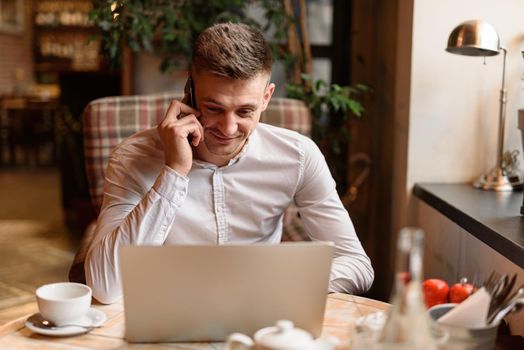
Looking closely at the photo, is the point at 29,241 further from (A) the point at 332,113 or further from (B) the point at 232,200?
(B) the point at 232,200

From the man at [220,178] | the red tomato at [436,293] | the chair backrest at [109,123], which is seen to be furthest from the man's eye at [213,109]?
the chair backrest at [109,123]

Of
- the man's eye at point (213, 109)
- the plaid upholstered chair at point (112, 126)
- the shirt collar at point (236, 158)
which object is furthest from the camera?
the plaid upholstered chair at point (112, 126)

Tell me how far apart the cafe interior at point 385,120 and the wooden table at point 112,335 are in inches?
0.6

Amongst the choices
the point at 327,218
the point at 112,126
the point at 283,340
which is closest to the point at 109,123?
the point at 112,126

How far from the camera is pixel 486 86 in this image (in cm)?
229

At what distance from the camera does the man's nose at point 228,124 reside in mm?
1567

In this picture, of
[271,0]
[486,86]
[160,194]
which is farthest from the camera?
[271,0]

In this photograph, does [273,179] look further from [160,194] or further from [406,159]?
[406,159]

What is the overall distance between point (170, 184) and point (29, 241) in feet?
10.1

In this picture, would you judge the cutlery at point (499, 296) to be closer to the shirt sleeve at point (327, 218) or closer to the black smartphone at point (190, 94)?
the shirt sleeve at point (327, 218)

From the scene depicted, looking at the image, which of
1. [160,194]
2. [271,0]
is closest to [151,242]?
[160,194]

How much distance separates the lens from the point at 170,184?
1538 mm

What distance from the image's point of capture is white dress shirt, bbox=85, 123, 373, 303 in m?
1.54

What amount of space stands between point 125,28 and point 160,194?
4.38 ft
